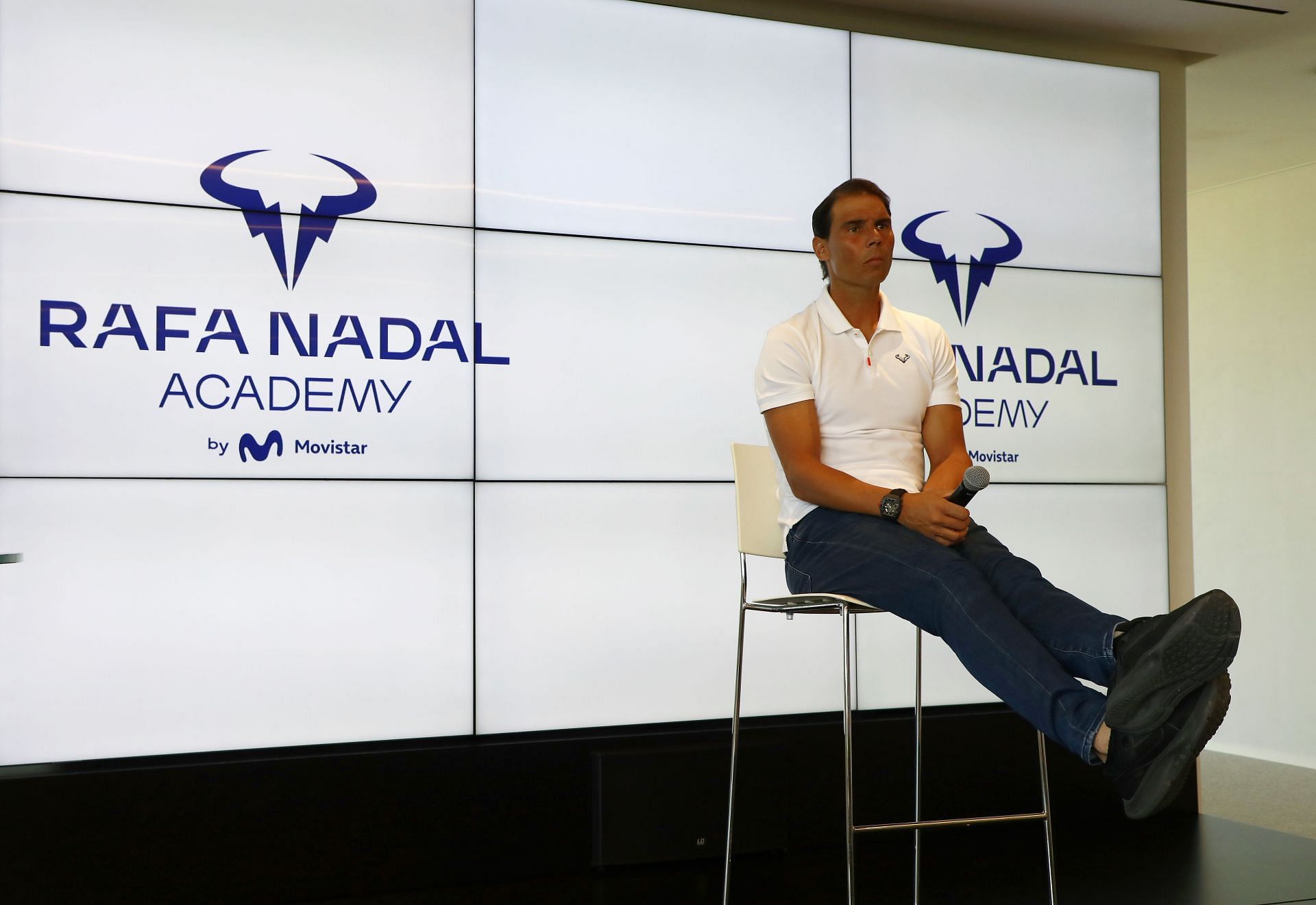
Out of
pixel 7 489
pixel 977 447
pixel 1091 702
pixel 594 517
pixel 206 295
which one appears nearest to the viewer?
pixel 1091 702

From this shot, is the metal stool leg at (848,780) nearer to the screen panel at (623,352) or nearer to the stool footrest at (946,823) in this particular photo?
the stool footrest at (946,823)

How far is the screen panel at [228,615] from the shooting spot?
2.94m

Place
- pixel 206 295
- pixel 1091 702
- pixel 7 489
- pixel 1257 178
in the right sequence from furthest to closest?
pixel 1257 178 < pixel 206 295 < pixel 7 489 < pixel 1091 702

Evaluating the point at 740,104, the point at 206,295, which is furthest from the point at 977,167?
the point at 206,295

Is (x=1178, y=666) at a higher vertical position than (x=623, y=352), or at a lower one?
lower

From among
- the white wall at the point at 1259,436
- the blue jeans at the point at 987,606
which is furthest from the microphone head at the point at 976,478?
the white wall at the point at 1259,436

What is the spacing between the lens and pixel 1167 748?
1747 mm

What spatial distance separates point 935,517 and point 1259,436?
14.3 ft

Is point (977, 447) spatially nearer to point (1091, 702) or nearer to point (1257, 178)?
point (1091, 702)

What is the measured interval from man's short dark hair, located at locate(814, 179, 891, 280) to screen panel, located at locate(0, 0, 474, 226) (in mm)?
1175

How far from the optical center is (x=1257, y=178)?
5.85 metres

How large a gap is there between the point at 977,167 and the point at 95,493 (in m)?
2.95

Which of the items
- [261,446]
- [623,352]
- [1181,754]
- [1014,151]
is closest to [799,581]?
[1181,754]

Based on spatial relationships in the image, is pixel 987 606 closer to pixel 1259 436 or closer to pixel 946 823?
pixel 946 823
